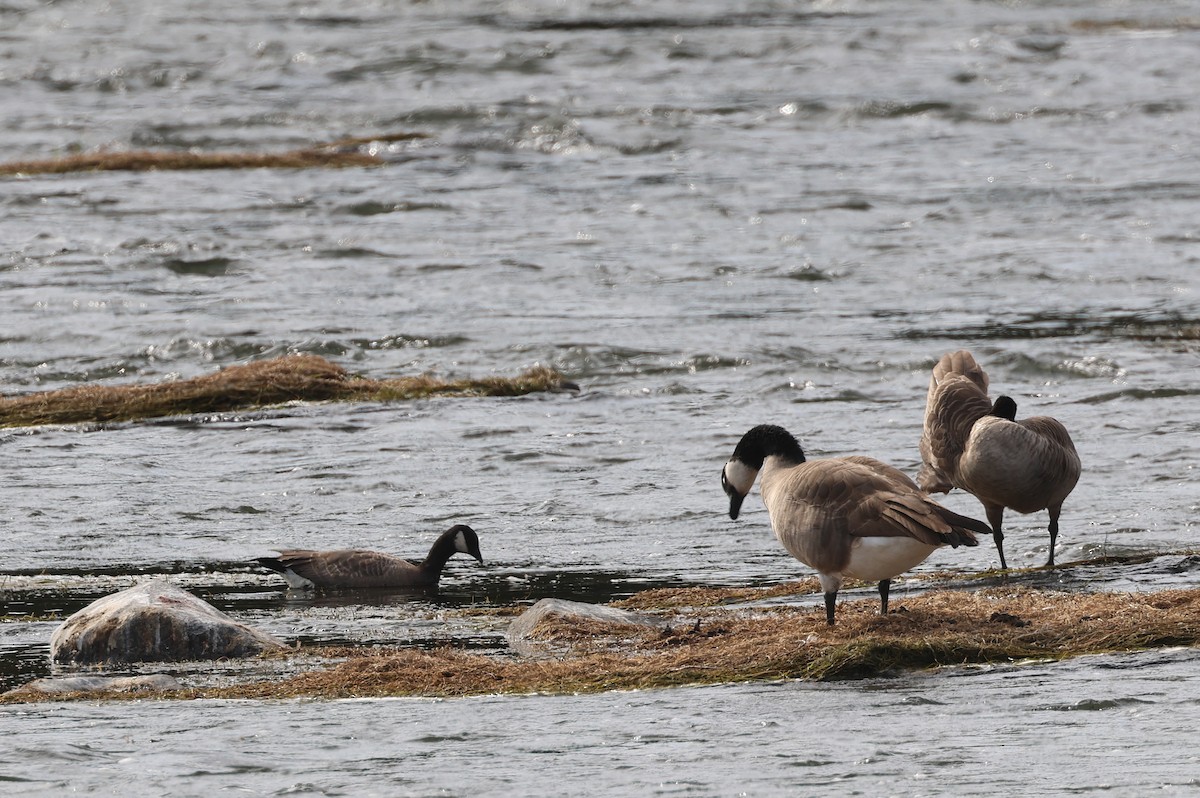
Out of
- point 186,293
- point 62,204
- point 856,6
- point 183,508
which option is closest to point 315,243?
point 186,293

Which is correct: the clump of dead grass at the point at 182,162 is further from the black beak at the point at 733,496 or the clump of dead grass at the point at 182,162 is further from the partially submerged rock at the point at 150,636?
the partially submerged rock at the point at 150,636

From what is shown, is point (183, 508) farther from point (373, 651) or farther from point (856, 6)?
point (856, 6)

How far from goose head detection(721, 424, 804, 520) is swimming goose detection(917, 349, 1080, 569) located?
1.67 metres

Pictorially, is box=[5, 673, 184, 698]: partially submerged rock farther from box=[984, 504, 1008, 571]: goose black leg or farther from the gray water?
box=[984, 504, 1008, 571]: goose black leg

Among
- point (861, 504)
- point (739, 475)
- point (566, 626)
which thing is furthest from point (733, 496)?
point (861, 504)

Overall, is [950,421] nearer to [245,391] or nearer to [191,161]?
[245,391]

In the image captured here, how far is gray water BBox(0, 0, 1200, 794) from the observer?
7.45m

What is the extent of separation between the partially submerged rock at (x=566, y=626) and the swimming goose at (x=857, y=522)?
1.07 metres

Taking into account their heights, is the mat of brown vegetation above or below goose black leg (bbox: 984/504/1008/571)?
below

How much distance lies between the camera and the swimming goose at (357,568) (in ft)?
39.3

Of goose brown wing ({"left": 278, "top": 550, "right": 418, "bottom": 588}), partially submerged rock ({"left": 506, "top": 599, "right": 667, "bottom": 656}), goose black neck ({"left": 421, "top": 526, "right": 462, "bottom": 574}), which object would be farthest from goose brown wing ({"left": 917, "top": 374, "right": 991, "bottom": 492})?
goose brown wing ({"left": 278, "top": 550, "right": 418, "bottom": 588})

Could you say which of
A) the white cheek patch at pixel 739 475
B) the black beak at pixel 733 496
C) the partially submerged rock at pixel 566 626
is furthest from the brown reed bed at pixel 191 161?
the partially submerged rock at pixel 566 626

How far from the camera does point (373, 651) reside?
9.84 meters

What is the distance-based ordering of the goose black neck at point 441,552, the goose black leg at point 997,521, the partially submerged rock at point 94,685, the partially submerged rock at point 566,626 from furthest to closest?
the goose black neck at point 441,552, the goose black leg at point 997,521, the partially submerged rock at point 566,626, the partially submerged rock at point 94,685
